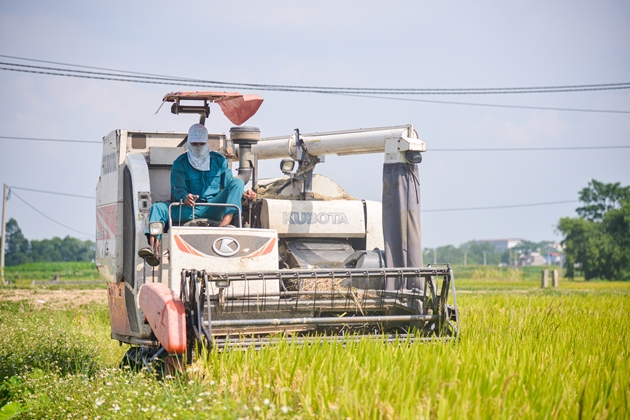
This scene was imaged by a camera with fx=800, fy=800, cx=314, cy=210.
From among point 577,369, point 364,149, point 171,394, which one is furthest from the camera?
point 364,149

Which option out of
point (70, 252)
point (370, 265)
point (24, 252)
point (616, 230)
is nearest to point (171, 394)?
point (370, 265)

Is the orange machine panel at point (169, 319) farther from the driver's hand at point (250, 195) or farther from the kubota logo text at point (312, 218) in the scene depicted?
the kubota logo text at point (312, 218)

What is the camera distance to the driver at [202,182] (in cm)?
946

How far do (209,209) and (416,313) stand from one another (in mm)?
2745

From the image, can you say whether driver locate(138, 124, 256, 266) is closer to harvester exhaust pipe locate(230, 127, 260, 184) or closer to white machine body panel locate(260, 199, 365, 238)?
harvester exhaust pipe locate(230, 127, 260, 184)

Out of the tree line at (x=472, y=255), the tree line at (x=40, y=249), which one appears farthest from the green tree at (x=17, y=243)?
the tree line at (x=472, y=255)

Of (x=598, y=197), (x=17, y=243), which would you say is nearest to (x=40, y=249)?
(x=17, y=243)

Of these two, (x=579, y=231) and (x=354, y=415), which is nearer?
(x=354, y=415)

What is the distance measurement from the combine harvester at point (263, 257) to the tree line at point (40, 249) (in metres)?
100

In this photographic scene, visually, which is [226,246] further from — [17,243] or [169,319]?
[17,243]

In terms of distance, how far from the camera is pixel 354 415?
520 centimetres

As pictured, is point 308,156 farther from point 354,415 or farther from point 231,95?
point 354,415

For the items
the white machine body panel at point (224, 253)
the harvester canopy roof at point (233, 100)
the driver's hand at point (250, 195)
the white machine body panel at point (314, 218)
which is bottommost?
the white machine body panel at point (224, 253)

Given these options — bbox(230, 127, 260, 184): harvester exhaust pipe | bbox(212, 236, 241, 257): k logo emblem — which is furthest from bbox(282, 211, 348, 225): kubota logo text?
bbox(212, 236, 241, 257): k logo emblem
